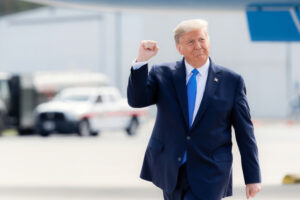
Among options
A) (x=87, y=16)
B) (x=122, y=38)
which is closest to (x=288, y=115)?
(x=122, y=38)

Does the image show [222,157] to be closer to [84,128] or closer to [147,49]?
[147,49]

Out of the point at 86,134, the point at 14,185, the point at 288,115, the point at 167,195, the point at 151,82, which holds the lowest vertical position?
the point at 288,115

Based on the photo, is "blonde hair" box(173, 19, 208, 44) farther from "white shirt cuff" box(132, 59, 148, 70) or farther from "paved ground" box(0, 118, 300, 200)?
"paved ground" box(0, 118, 300, 200)

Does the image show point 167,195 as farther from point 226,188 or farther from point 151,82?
point 151,82

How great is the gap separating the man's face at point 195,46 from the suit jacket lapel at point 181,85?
81 millimetres

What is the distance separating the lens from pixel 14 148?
16.3m

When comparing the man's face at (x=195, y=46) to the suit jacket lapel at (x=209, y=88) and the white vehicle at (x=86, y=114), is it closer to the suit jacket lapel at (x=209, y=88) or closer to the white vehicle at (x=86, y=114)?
the suit jacket lapel at (x=209, y=88)

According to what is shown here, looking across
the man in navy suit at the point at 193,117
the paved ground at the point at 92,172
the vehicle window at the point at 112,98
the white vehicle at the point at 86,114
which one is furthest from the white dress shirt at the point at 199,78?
the vehicle window at the point at 112,98

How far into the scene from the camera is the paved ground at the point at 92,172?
794 centimetres

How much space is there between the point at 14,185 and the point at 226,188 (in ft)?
19.1

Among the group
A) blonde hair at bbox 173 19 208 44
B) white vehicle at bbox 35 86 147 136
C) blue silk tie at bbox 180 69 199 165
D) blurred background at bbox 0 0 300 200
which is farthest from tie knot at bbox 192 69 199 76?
white vehicle at bbox 35 86 147 136

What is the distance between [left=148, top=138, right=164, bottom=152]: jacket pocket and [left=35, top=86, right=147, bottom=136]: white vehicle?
1785cm

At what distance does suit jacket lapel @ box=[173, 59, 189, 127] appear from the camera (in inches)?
133

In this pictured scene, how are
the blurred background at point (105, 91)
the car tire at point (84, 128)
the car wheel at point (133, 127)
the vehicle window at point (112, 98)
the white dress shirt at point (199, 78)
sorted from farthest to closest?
the car wheel at point (133, 127), the vehicle window at point (112, 98), the car tire at point (84, 128), the blurred background at point (105, 91), the white dress shirt at point (199, 78)
